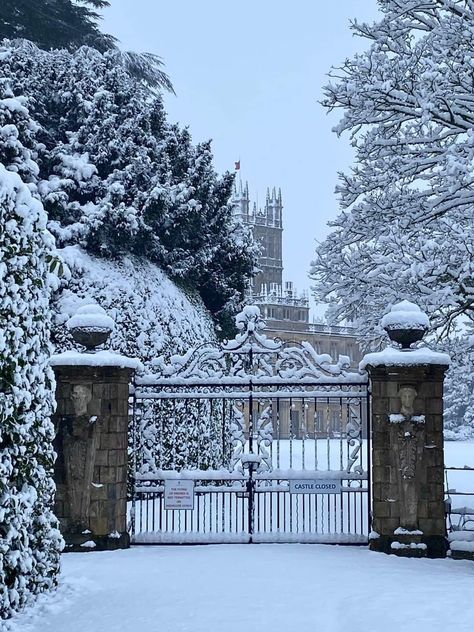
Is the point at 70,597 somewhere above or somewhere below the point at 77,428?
below

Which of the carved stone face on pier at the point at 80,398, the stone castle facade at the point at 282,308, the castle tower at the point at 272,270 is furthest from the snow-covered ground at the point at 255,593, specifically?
the castle tower at the point at 272,270

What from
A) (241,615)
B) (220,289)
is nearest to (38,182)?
(220,289)

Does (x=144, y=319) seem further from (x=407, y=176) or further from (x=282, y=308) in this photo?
(x=282, y=308)

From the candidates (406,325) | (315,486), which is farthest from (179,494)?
(406,325)

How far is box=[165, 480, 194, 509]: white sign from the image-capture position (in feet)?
33.2

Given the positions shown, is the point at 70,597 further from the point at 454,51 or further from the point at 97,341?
the point at 454,51

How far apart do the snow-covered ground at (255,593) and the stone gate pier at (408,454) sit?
0.32m

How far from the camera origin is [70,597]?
277 inches

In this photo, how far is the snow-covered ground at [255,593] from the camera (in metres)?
6.20

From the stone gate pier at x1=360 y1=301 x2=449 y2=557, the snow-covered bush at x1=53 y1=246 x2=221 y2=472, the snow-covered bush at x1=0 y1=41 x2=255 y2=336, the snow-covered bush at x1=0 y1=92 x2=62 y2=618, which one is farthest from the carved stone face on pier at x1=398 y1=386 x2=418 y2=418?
the snow-covered bush at x1=0 y1=41 x2=255 y2=336

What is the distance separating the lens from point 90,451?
379 inches

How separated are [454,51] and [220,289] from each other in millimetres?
8344

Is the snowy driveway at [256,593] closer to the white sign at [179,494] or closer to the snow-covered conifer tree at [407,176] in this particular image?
the white sign at [179,494]

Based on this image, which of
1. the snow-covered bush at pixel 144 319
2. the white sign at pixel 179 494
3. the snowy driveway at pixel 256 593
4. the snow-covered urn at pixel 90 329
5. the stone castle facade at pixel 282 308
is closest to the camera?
the snowy driveway at pixel 256 593
